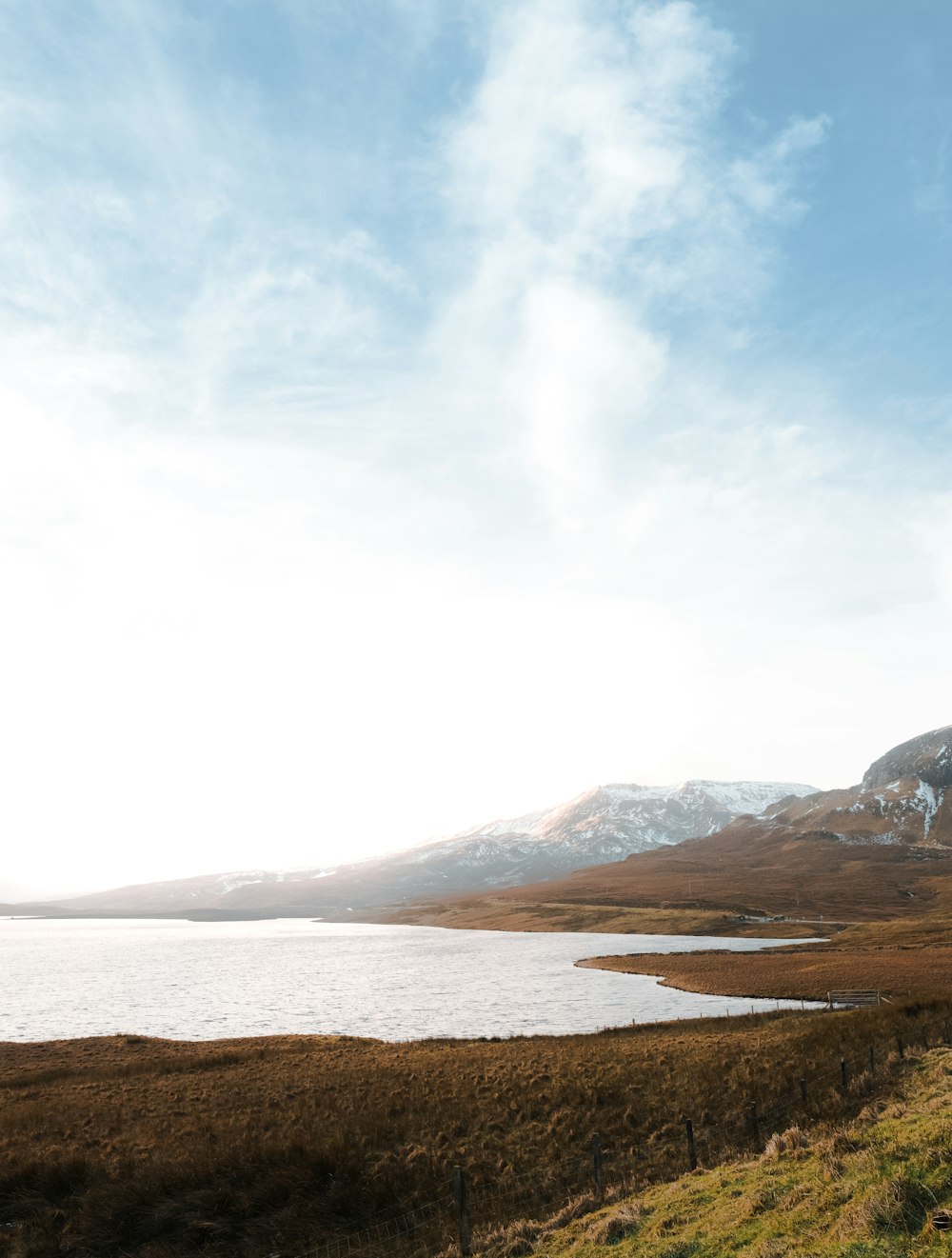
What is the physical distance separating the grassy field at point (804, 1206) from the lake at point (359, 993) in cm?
3762

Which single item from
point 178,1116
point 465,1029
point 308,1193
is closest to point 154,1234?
point 308,1193

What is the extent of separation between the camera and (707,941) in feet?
449

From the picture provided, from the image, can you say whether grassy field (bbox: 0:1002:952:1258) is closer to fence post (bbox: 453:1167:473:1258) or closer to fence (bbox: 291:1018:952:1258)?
fence (bbox: 291:1018:952:1258)

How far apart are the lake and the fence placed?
95.3ft

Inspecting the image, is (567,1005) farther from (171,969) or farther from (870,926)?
(870,926)

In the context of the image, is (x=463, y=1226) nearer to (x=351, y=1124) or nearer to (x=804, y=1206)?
(x=804, y=1206)

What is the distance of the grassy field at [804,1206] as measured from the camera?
11.8 m

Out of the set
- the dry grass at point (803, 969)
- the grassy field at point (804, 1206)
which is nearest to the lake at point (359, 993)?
the dry grass at point (803, 969)

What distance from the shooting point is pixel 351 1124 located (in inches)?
1119

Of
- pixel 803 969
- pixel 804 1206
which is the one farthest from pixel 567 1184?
pixel 803 969

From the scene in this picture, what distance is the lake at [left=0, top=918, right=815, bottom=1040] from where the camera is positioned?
207 feet

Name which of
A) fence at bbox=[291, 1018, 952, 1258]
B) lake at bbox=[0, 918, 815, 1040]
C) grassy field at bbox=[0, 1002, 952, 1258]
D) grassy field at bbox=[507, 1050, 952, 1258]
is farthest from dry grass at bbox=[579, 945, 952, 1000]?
grassy field at bbox=[507, 1050, 952, 1258]

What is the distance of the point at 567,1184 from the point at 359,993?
70685 mm

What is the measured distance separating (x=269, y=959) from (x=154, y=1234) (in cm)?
13117
